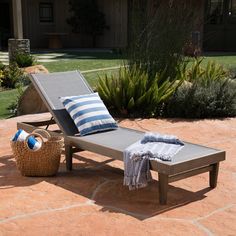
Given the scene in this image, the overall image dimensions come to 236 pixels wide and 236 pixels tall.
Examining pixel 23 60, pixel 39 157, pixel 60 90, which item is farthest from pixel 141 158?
pixel 23 60

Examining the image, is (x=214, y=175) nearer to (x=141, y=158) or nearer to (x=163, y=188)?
(x=163, y=188)

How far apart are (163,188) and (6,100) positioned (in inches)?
265

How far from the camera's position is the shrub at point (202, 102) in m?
7.69

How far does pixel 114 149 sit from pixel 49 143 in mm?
705

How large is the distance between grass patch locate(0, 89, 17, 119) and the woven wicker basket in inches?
157

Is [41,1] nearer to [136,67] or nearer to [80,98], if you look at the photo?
[136,67]

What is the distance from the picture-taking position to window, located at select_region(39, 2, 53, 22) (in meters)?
24.5

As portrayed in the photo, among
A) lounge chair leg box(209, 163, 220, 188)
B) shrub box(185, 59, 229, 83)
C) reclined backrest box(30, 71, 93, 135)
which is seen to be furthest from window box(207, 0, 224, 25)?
lounge chair leg box(209, 163, 220, 188)

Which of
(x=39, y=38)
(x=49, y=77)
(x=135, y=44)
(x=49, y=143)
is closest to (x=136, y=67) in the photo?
(x=135, y=44)

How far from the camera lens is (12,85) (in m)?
11.7

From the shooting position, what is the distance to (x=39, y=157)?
4668mm

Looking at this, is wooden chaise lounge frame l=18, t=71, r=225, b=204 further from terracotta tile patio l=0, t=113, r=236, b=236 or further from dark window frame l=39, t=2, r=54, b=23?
dark window frame l=39, t=2, r=54, b=23

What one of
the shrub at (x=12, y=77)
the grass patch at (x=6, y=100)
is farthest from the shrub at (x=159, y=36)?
the shrub at (x=12, y=77)

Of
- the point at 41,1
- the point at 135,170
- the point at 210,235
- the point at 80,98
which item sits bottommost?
the point at 210,235
